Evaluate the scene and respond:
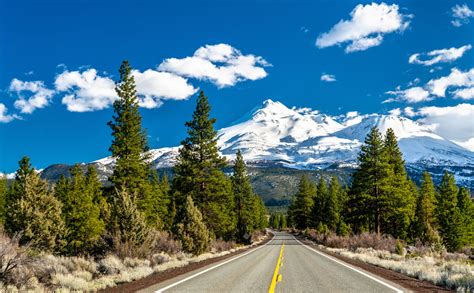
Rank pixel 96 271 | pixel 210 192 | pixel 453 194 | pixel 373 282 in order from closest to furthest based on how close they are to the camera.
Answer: pixel 373 282 → pixel 96 271 → pixel 210 192 → pixel 453 194

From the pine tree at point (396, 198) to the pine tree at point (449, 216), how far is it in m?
4.82

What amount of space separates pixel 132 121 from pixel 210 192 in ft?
32.7

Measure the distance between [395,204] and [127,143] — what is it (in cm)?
2994

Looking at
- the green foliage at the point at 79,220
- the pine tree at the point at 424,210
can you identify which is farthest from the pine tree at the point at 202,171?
the pine tree at the point at 424,210

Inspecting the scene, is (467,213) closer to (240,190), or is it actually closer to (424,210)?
(424,210)

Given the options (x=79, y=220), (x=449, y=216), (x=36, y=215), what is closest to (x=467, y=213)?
(x=449, y=216)

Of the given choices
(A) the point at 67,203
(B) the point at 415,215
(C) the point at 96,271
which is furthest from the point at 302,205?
(C) the point at 96,271

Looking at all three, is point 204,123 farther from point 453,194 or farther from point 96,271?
point 453,194

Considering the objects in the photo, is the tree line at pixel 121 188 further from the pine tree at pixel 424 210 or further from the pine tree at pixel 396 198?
the pine tree at pixel 424 210

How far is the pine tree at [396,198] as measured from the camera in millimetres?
45594

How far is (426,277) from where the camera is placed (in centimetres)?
1469

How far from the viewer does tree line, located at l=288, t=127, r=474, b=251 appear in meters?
45.4

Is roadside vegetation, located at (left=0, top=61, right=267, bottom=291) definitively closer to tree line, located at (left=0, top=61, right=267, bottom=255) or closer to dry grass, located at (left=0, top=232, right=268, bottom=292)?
tree line, located at (left=0, top=61, right=267, bottom=255)

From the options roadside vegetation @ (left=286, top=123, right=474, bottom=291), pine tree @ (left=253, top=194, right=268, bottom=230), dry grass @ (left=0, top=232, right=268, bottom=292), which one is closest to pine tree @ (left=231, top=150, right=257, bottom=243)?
pine tree @ (left=253, top=194, right=268, bottom=230)
